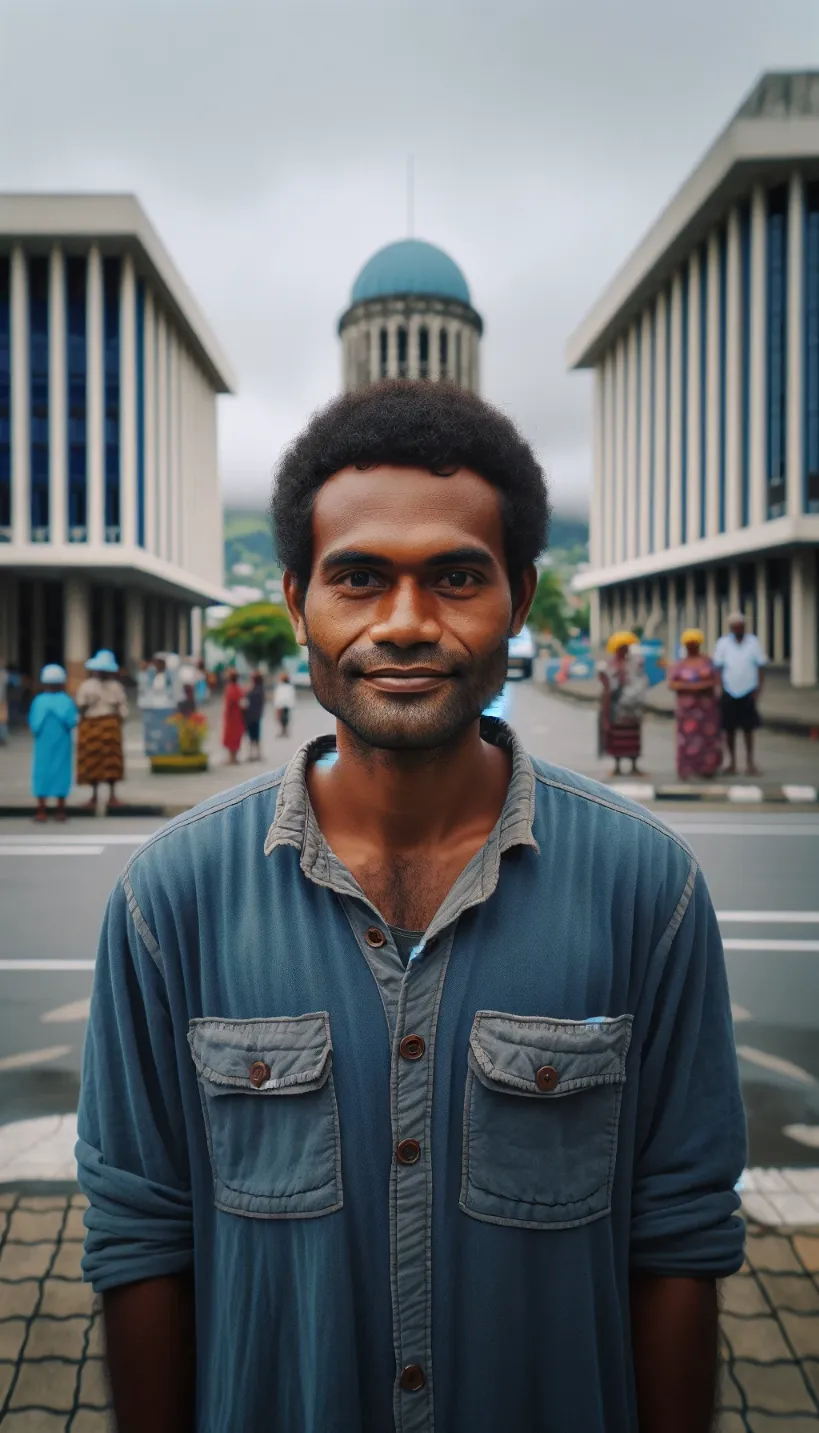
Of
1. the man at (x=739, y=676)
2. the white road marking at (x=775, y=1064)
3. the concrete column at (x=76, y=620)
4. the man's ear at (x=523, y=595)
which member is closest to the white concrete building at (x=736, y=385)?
the man at (x=739, y=676)

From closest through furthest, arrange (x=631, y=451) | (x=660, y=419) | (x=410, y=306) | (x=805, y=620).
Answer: (x=805, y=620)
(x=660, y=419)
(x=631, y=451)
(x=410, y=306)

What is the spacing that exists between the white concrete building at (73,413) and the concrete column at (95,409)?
0.05m

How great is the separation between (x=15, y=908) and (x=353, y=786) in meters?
6.31

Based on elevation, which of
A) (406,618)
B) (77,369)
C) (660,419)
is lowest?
(406,618)

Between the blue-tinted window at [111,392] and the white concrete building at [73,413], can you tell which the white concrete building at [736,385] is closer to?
the white concrete building at [73,413]

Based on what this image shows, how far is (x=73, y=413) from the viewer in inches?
1500

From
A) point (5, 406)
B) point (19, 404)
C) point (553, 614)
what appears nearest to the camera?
point (19, 404)

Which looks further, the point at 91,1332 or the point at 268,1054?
the point at 91,1332

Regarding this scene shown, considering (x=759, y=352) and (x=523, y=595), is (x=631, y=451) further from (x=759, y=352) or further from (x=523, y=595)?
(x=523, y=595)

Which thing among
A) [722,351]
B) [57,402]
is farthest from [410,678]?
[57,402]

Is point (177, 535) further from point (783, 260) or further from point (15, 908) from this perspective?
point (15, 908)

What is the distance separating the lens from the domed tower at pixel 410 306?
256 ft

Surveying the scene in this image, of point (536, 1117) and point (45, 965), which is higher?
point (536, 1117)

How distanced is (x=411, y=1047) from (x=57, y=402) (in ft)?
128
